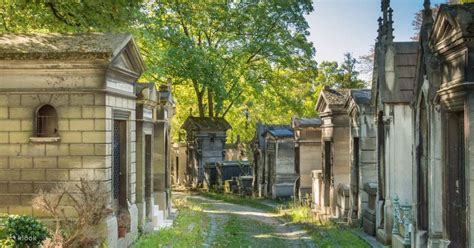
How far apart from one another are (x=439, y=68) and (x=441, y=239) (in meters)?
2.51

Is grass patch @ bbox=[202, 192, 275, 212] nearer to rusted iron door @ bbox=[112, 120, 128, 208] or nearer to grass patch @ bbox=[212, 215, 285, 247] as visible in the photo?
grass patch @ bbox=[212, 215, 285, 247]

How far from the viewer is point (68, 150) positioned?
29.9 feet

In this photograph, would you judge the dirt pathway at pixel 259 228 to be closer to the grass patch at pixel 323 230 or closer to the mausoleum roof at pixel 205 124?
the grass patch at pixel 323 230

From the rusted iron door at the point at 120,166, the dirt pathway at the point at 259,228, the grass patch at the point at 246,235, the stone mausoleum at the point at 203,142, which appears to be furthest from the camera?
the stone mausoleum at the point at 203,142

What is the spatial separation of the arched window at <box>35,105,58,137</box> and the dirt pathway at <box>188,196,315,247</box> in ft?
15.3

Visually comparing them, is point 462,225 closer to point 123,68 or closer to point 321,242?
point 321,242

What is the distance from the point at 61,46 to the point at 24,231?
3.19m

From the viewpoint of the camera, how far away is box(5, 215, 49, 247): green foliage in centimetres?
765

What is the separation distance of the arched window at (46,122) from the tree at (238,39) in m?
17.1

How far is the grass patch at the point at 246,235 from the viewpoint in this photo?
12570 millimetres

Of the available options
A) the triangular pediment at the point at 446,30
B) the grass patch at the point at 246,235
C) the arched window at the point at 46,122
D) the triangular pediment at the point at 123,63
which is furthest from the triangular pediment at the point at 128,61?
the triangular pediment at the point at 446,30

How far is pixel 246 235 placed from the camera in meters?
14.0

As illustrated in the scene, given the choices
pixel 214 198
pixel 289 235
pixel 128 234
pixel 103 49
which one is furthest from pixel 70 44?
pixel 214 198

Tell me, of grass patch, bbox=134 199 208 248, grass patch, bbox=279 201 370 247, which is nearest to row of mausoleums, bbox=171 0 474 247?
grass patch, bbox=279 201 370 247
